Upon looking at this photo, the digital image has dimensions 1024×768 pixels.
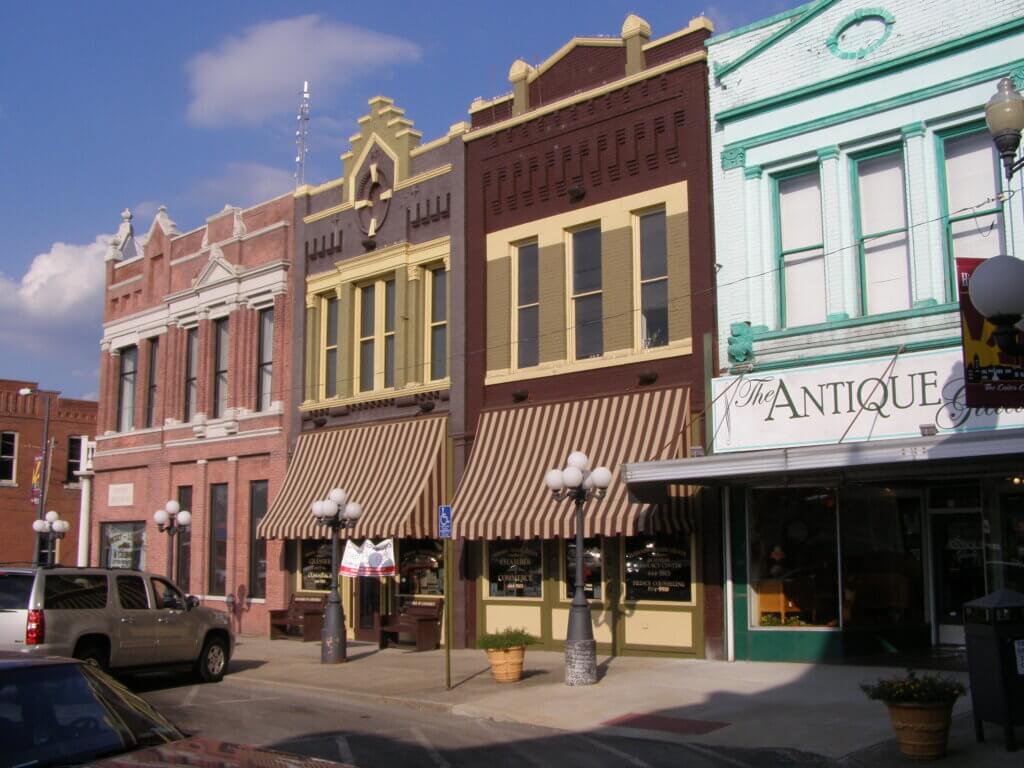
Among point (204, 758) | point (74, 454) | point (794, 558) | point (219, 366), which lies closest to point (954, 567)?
point (794, 558)

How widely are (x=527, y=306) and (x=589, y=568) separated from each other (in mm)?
5302

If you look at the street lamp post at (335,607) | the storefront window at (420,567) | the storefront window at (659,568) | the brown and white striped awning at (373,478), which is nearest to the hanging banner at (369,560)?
the brown and white striped awning at (373,478)

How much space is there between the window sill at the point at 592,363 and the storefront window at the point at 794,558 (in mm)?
2840

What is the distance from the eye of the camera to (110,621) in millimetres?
16828

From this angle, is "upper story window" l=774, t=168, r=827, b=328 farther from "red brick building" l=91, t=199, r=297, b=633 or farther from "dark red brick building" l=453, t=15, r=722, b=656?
"red brick building" l=91, t=199, r=297, b=633

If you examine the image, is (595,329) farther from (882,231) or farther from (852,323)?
(882,231)

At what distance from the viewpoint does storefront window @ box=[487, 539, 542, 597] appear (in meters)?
21.2

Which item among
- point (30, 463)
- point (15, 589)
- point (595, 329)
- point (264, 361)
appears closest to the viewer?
Result: point (15, 589)

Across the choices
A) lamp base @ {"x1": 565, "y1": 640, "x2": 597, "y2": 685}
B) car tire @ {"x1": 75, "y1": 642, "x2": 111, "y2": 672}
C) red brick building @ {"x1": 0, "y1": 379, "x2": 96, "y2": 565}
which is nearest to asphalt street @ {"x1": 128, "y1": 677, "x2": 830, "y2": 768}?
car tire @ {"x1": 75, "y1": 642, "x2": 111, "y2": 672}

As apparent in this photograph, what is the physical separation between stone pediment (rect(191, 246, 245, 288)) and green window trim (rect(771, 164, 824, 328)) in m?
15.5

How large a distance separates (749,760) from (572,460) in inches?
231

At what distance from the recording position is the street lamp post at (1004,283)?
8.27m

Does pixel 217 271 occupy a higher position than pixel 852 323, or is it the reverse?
pixel 217 271

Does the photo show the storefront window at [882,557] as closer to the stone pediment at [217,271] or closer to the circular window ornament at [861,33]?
the circular window ornament at [861,33]
